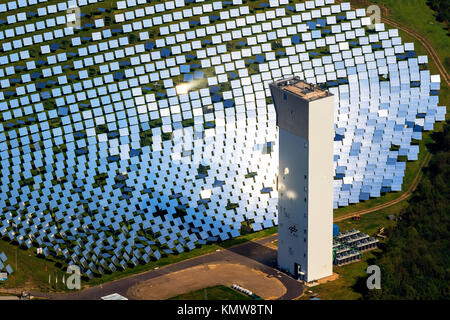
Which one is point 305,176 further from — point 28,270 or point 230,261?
point 28,270

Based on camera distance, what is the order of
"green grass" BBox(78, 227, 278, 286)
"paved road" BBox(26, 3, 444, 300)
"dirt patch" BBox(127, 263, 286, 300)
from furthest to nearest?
"green grass" BBox(78, 227, 278, 286), "paved road" BBox(26, 3, 444, 300), "dirt patch" BBox(127, 263, 286, 300)

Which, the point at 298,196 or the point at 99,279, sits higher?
the point at 298,196

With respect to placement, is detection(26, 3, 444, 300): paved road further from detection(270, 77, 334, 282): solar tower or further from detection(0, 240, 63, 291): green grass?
detection(0, 240, 63, 291): green grass

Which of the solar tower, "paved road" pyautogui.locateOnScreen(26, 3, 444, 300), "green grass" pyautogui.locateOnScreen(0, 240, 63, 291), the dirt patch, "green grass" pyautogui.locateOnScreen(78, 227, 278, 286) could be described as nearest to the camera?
the solar tower

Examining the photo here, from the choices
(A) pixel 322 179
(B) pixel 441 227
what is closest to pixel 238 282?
(A) pixel 322 179

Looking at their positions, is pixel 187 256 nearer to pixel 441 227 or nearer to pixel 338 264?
pixel 338 264

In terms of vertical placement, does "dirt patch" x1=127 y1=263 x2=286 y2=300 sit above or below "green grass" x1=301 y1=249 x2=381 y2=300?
above

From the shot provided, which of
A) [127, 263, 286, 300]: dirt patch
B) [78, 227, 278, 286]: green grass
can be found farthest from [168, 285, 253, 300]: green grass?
[78, 227, 278, 286]: green grass
